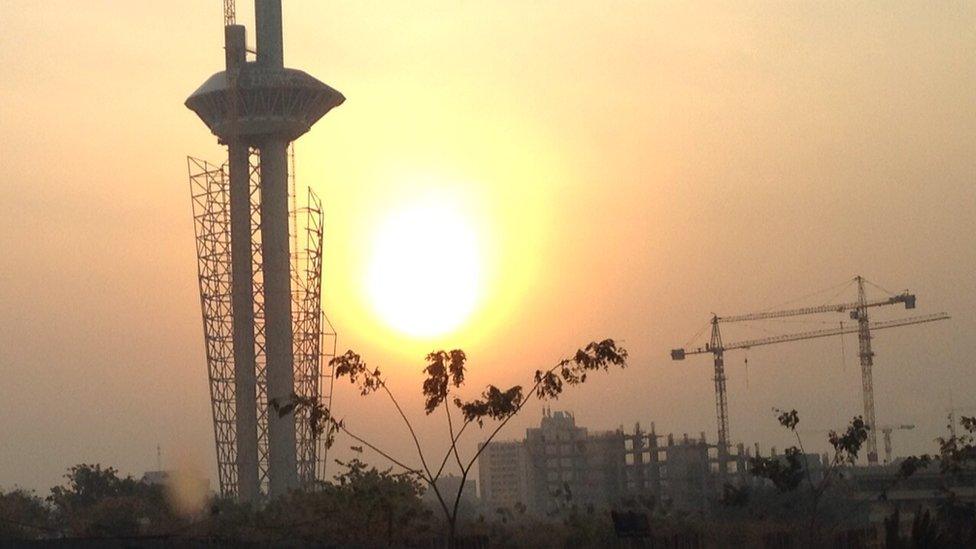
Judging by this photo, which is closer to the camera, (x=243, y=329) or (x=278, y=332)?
(x=243, y=329)

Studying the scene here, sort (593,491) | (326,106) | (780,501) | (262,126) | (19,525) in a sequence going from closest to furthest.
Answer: (19,525)
(780,501)
(262,126)
(326,106)
(593,491)

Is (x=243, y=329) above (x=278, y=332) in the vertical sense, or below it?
above

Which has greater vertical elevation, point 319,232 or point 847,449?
point 319,232

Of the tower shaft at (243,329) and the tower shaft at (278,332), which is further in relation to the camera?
the tower shaft at (278,332)

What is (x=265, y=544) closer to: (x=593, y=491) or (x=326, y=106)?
(x=326, y=106)

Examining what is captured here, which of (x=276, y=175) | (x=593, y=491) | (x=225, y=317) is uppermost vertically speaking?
(x=276, y=175)

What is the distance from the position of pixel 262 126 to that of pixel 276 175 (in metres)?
4.50

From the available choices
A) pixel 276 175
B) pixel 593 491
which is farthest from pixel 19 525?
pixel 593 491

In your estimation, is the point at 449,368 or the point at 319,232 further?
the point at 319,232

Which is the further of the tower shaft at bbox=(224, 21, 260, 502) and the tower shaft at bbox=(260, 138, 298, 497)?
the tower shaft at bbox=(260, 138, 298, 497)

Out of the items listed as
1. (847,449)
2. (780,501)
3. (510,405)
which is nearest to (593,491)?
(780,501)

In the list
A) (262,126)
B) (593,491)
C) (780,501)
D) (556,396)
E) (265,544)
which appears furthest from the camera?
(593,491)

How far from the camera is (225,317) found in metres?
112

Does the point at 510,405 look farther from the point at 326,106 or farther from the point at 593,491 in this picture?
the point at 593,491
